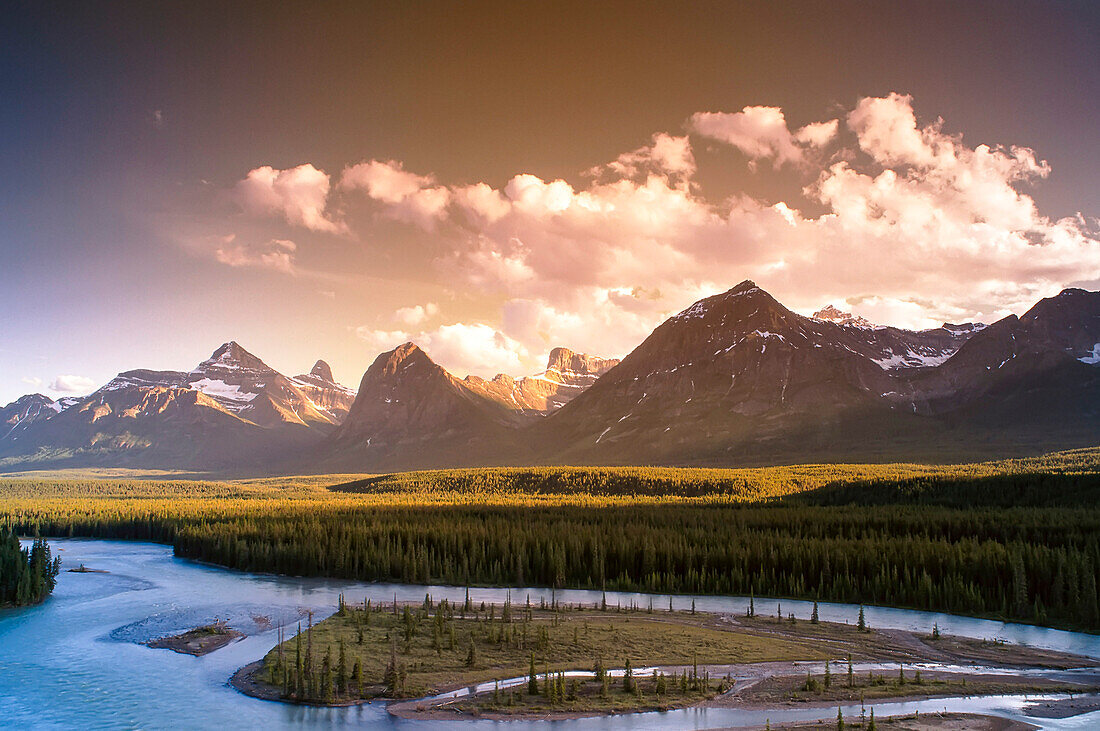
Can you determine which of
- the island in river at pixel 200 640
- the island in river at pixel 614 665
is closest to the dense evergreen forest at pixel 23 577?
the island in river at pixel 200 640

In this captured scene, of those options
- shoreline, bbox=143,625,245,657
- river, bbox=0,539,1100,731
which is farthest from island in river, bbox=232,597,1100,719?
shoreline, bbox=143,625,245,657

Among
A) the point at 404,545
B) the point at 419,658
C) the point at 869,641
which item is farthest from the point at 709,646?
the point at 404,545

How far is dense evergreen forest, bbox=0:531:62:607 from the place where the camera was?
93750mm

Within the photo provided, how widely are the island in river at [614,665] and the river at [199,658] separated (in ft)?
6.82

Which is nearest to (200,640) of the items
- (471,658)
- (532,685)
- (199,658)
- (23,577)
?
(199,658)

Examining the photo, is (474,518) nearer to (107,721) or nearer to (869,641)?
(869,641)

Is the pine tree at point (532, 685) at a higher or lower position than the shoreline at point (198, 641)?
higher

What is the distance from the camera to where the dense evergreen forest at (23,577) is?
93750 mm

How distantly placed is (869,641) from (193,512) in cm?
17391

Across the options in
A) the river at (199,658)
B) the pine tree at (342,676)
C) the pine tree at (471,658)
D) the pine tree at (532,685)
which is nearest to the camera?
the river at (199,658)

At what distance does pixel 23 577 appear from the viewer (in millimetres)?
93875

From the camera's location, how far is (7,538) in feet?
380

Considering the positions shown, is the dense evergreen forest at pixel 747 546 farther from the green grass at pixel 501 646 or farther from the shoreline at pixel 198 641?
the shoreline at pixel 198 641

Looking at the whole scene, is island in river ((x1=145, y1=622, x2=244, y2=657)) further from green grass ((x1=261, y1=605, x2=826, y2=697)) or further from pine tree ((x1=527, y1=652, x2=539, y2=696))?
pine tree ((x1=527, y1=652, x2=539, y2=696))
